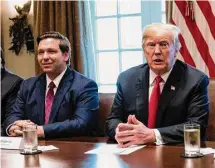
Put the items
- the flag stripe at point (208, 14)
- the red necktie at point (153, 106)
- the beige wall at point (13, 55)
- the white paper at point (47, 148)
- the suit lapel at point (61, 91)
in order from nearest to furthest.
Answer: the white paper at point (47, 148), the red necktie at point (153, 106), the suit lapel at point (61, 91), the flag stripe at point (208, 14), the beige wall at point (13, 55)

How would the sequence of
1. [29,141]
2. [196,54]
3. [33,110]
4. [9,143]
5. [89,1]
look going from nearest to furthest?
[29,141]
[9,143]
[33,110]
[196,54]
[89,1]

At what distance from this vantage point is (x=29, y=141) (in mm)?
1883

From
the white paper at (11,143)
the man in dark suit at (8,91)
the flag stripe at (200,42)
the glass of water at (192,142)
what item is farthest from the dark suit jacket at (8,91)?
the glass of water at (192,142)

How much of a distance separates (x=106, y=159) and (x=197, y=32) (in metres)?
1.89

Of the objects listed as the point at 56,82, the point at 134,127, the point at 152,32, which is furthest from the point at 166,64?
the point at 56,82

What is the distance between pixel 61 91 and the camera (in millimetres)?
2715

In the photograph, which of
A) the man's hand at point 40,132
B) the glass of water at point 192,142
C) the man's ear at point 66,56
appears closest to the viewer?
the glass of water at point 192,142

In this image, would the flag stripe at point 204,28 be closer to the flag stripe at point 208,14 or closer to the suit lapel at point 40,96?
the flag stripe at point 208,14

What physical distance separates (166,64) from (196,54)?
3.22ft

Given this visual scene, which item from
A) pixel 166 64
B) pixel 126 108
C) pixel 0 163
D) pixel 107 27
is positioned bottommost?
pixel 0 163

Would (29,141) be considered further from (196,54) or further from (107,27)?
(107,27)

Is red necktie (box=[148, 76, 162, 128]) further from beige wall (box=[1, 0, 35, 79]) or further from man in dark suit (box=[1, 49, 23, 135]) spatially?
beige wall (box=[1, 0, 35, 79])

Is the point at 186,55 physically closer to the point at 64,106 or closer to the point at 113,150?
the point at 64,106

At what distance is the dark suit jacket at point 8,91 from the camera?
9.78ft
